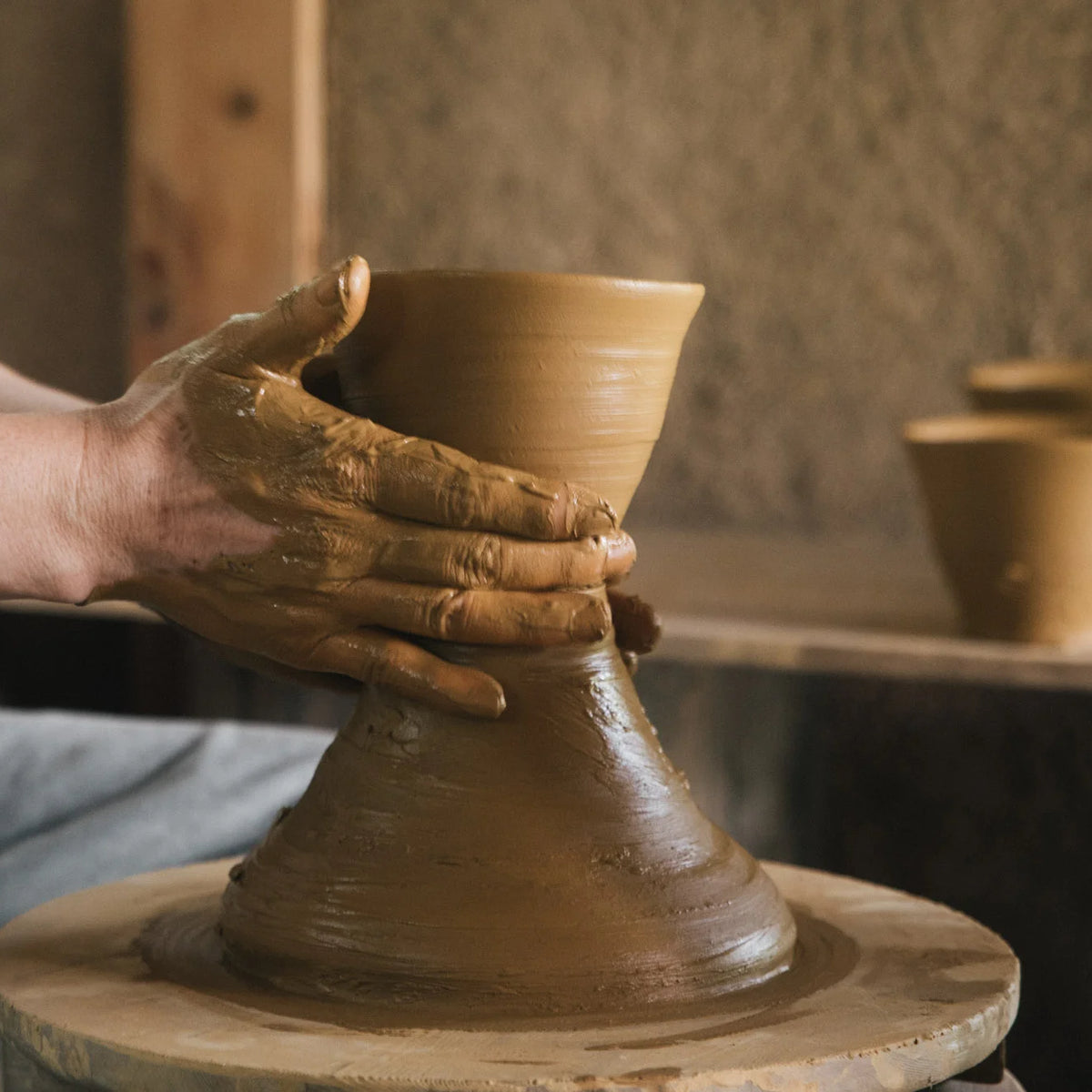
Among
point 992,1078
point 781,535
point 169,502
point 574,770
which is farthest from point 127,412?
point 781,535

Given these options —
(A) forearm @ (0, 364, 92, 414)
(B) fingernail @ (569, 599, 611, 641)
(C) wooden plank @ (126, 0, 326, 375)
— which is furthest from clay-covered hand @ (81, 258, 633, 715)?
(C) wooden plank @ (126, 0, 326, 375)

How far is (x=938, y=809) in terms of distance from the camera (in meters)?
2.43

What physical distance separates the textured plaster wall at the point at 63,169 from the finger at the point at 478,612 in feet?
10.1

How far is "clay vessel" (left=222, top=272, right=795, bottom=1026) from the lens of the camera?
103cm

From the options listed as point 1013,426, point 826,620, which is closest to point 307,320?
point 826,620

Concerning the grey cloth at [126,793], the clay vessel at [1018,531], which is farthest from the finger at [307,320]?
the clay vessel at [1018,531]

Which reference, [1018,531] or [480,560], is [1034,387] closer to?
[1018,531]

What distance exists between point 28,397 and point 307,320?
2.02 ft

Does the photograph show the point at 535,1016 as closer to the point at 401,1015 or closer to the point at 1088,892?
the point at 401,1015

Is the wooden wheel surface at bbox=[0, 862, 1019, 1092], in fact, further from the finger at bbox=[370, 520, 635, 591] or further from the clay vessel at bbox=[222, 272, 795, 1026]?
the finger at bbox=[370, 520, 635, 591]

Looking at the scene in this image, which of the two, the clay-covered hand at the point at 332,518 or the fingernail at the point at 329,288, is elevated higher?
the fingernail at the point at 329,288

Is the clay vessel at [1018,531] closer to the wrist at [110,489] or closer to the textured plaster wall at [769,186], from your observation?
the textured plaster wall at [769,186]

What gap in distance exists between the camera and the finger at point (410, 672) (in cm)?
107

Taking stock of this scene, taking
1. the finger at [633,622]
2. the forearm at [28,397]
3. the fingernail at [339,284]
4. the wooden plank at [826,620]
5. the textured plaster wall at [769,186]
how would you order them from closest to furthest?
the fingernail at [339,284] < the finger at [633,622] < the forearm at [28,397] < the wooden plank at [826,620] < the textured plaster wall at [769,186]
